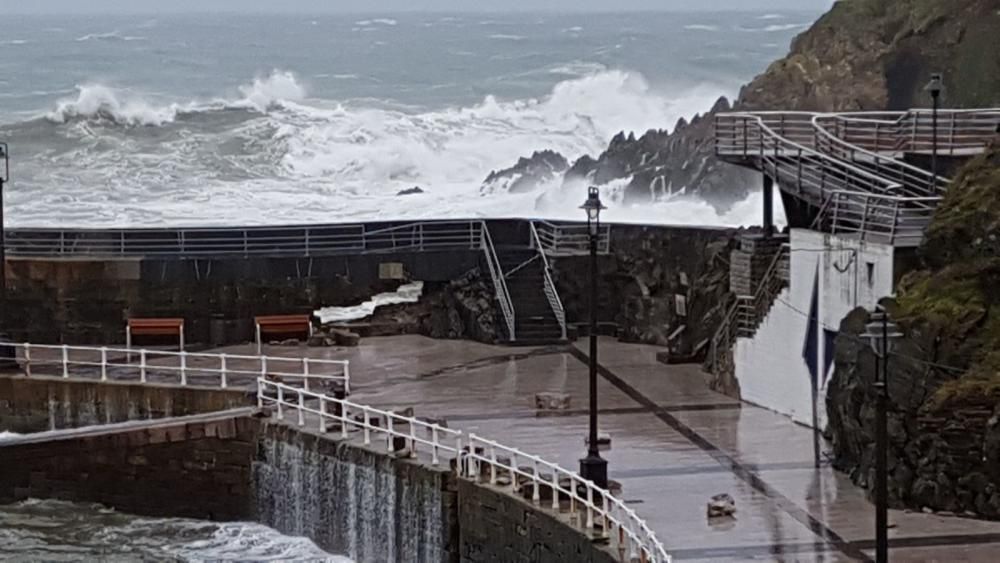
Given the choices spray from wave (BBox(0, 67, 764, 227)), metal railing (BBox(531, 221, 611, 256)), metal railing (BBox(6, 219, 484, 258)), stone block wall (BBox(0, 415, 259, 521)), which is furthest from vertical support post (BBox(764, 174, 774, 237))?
spray from wave (BBox(0, 67, 764, 227))

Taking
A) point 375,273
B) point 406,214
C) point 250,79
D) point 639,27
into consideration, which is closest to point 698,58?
point 250,79

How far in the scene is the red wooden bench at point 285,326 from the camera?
39.4 meters

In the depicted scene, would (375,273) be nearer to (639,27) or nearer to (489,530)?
(489,530)

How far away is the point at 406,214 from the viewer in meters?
64.8

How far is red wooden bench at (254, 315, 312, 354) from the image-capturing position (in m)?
39.4

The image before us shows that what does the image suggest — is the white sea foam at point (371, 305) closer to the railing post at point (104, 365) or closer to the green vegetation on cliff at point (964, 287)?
the railing post at point (104, 365)

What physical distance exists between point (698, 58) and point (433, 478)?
4263 inches

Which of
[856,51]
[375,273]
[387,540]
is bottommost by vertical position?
[387,540]

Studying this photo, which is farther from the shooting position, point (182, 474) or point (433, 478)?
point (182, 474)

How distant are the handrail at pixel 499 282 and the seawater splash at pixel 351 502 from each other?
826 centimetres

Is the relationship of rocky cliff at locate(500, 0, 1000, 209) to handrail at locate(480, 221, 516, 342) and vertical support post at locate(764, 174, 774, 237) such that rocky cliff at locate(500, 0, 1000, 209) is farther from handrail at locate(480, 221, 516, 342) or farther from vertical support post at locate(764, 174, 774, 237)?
vertical support post at locate(764, 174, 774, 237)

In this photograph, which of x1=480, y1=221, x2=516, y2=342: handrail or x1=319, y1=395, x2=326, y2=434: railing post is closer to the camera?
x1=319, y1=395, x2=326, y2=434: railing post

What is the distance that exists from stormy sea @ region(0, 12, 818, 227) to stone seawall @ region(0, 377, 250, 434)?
79.0 ft

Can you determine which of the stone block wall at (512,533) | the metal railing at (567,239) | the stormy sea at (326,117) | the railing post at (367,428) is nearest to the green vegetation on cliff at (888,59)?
the stormy sea at (326,117)
